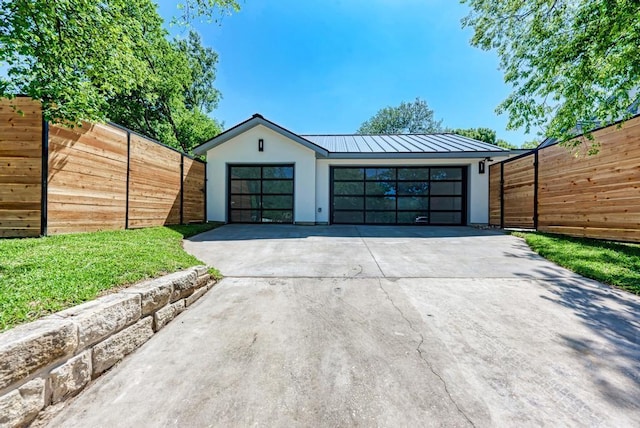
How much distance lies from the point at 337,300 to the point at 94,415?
7.93ft

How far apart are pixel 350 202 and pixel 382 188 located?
5.72 feet

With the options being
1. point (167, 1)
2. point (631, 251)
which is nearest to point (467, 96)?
point (631, 251)

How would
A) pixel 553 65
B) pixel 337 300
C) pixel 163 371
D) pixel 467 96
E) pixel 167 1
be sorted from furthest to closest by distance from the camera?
1. pixel 467 96
2. pixel 553 65
3. pixel 167 1
4. pixel 337 300
5. pixel 163 371

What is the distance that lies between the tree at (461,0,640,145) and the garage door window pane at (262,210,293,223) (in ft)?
28.4

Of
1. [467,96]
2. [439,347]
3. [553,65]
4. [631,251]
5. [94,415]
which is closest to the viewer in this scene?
[94,415]

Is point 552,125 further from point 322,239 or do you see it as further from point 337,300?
point 337,300

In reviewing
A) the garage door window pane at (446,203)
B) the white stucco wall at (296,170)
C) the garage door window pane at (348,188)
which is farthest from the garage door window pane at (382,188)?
the garage door window pane at (446,203)

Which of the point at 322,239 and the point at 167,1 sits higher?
the point at 167,1

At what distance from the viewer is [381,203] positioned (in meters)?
12.5

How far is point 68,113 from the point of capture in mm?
3576

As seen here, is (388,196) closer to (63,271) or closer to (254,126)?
(254,126)

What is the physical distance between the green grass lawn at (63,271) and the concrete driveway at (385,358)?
0.71 meters

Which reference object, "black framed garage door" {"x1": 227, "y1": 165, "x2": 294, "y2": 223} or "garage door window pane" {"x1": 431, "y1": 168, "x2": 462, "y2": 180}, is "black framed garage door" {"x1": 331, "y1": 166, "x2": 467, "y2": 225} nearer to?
"garage door window pane" {"x1": 431, "y1": 168, "x2": 462, "y2": 180}

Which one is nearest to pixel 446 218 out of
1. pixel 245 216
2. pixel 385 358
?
pixel 245 216
